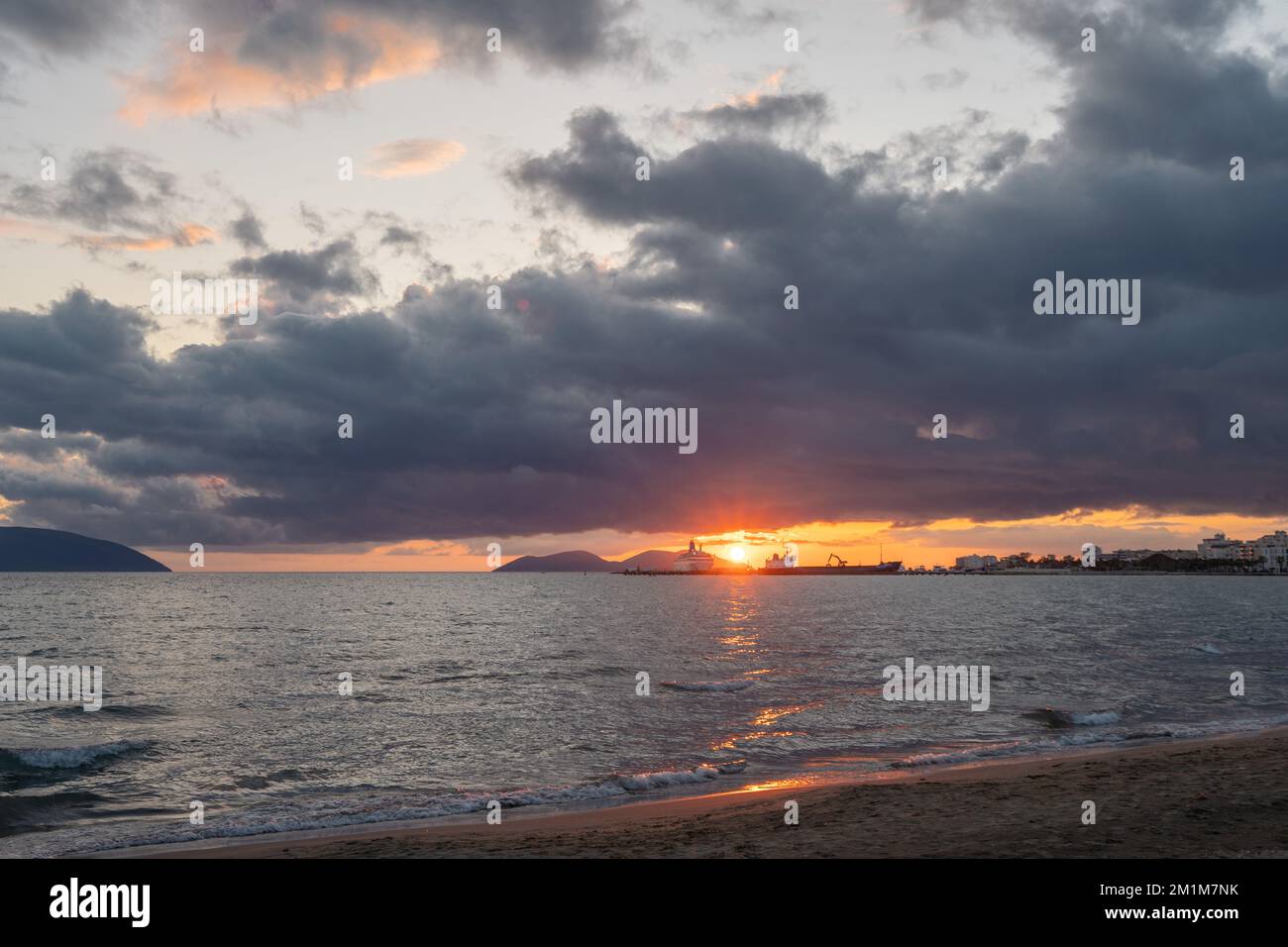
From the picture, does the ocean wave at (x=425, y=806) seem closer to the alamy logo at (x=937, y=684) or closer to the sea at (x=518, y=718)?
the sea at (x=518, y=718)

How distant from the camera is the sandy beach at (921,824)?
1472 cm

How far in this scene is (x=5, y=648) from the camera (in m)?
71.3

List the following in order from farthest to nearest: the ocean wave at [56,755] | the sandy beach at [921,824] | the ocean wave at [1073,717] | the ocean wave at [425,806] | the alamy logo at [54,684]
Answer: the alamy logo at [54,684], the ocean wave at [1073,717], the ocean wave at [56,755], the ocean wave at [425,806], the sandy beach at [921,824]

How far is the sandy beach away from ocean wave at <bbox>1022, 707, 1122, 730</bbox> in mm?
11122

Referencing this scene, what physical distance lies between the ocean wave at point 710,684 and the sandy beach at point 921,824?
69.9ft

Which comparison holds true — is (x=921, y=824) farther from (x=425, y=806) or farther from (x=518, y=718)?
(x=518, y=718)

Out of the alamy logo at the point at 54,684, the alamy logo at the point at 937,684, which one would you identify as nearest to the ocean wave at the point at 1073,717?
the alamy logo at the point at 937,684

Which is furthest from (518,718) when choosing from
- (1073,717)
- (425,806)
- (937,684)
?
(937,684)

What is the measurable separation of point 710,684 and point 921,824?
2981 centimetres

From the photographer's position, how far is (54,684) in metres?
46.7
